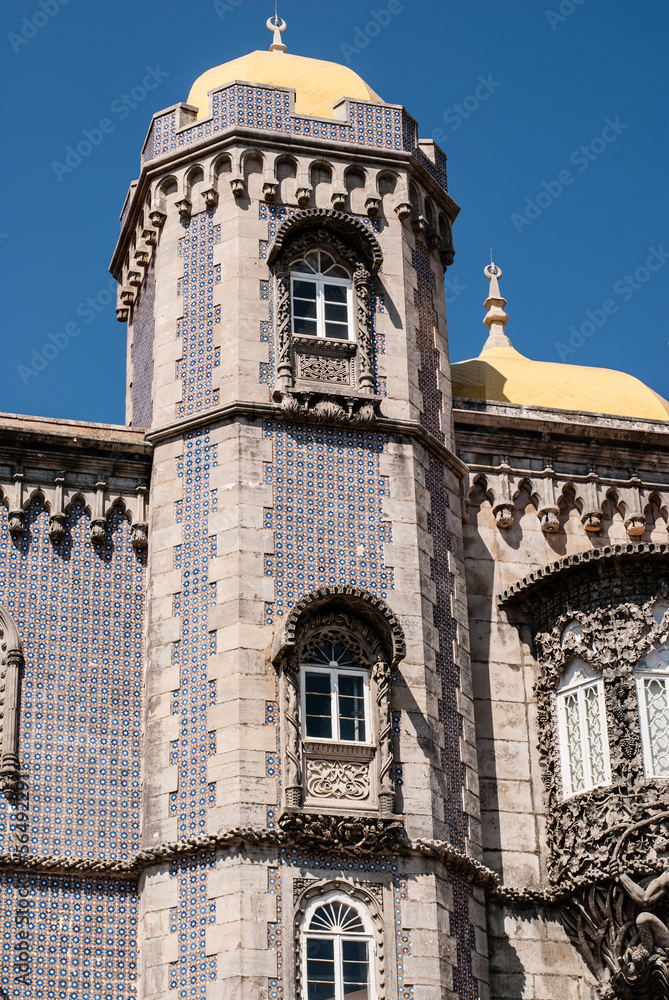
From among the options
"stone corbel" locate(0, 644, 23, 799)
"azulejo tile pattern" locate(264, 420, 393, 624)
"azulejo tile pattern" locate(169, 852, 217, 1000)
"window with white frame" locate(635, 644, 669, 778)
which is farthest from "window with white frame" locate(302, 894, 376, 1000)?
"window with white frame" locate(635, 644, 669, 778)

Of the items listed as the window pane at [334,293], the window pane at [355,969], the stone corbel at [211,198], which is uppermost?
the stone corbel at [211,198]

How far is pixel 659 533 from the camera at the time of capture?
25.2m

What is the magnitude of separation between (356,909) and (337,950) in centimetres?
50

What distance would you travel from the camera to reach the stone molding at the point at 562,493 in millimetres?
24688

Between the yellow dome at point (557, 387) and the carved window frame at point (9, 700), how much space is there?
27.1 ft

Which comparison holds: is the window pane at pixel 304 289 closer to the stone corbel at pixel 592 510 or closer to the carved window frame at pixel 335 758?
the carved window frame at pixel 335 758

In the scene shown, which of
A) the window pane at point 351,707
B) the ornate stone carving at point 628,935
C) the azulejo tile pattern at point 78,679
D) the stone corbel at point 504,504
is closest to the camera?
the window pane at point 351,707

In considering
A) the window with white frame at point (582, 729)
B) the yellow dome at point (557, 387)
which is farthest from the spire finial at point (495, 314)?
the window with white frame at point (582, 729)

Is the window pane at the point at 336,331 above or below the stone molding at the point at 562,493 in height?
above

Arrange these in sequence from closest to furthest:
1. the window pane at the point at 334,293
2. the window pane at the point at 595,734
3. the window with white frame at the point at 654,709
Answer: the window with white frame at the point at 654,709 → the window pane at the point at 595,734 → the window pane at the point at 334,293

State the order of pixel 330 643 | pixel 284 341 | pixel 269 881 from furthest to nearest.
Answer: pixel 284 341, pixel 330 643, pixel 269 881

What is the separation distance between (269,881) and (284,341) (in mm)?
6694

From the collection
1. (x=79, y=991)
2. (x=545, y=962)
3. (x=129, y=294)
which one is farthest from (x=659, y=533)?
(x=79, y=991)

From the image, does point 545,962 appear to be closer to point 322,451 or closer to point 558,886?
point 558,886
